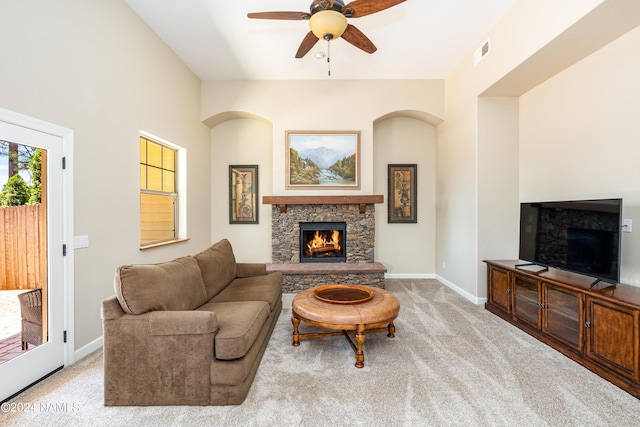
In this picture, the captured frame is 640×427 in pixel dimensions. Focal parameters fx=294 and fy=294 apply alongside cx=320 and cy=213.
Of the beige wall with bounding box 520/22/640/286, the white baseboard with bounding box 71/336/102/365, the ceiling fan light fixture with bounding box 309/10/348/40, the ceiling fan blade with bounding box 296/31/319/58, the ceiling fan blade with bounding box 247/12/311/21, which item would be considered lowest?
the white baseboard with bounding box 71/336/102/365

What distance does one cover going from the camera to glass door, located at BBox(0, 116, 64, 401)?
2059mm

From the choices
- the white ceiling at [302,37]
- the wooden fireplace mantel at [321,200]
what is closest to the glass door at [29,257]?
the white ceiling at [302,37]

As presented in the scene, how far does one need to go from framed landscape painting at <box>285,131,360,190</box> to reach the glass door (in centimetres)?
324

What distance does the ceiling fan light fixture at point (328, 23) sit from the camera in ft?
8.53

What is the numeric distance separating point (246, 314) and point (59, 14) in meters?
2.84

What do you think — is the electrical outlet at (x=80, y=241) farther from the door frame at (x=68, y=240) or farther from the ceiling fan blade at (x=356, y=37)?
the ceiling fan blade at (x=356, y=37)

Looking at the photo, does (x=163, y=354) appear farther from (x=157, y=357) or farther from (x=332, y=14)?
(x=332, y=14)

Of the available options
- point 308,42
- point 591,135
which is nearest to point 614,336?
point 591,135

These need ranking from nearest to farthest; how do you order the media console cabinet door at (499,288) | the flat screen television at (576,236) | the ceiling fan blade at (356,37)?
the flat screen television at (576,236) → the ceiling fan blade at (356,37) → the media console cabinet door at (499,288)

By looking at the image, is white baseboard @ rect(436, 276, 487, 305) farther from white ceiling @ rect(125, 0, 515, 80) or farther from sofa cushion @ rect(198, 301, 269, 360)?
white ceiling @ rect(125, 0, 515, 80)

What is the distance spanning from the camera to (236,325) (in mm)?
2078

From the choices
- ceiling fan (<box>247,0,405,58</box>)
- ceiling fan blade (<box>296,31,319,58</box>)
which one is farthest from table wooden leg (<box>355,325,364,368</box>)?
ceiling fan blade (<box>296,31,319,58</box>)

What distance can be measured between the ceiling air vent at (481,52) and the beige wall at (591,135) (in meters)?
0.77

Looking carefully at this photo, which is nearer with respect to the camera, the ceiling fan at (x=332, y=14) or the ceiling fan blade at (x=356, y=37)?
the ceiling fan at (x=332, y=14)
